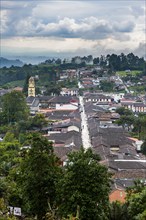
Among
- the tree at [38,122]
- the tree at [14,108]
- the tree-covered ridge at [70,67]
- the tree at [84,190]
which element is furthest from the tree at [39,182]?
the tree-covered ridge at [70,67]

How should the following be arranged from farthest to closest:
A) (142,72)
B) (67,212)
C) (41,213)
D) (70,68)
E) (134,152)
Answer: (70,68) → (142,72) → (134,152) → (41,213) → (67,212)

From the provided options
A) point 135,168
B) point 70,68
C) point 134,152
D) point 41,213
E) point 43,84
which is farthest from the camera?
point 70,68

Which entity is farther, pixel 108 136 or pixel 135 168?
pixel 108 136

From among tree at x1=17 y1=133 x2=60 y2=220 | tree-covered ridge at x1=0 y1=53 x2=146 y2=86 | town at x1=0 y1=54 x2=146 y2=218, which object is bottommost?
town at x1=0 y1=54 x2=146 y2=218

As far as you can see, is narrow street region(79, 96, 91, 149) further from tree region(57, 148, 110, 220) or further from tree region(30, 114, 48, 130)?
tree region(57, 148, 110, 220)

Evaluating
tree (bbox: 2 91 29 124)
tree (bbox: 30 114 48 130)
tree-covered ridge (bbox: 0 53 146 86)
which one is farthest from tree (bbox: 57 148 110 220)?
tree-covered ridge (bbox: 0 53 146 86)

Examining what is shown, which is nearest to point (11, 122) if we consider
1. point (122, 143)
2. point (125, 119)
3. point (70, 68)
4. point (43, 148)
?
point (125, 119)

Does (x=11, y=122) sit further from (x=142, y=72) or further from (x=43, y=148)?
(x=142, y=72)
